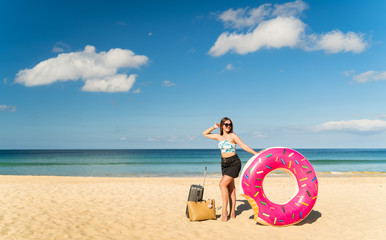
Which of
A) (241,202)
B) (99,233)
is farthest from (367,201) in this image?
(99,233)

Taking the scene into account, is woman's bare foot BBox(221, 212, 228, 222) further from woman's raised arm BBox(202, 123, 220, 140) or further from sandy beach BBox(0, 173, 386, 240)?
woman's raised arm BBox(202, 123, 220, 140)

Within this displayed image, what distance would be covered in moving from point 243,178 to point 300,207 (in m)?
1.16

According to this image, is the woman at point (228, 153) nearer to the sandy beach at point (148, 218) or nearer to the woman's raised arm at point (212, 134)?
the woman's raised arm at point (212, 134)

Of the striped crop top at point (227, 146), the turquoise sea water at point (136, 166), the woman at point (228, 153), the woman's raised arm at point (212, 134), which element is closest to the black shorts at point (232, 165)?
the woman at point (228, 153)

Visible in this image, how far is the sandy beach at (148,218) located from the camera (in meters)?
4.84

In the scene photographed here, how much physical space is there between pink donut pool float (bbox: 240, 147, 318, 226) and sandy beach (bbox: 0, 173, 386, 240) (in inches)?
9.0

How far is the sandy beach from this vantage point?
4844mm

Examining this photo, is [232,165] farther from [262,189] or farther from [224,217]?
[224,217]

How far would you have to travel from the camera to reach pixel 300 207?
17.4ft

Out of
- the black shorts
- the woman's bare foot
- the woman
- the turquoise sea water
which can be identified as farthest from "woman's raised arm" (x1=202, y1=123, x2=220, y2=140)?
the turquoise sea water

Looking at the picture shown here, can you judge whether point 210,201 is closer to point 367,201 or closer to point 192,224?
point 192,224

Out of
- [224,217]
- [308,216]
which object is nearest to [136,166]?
[308,216]

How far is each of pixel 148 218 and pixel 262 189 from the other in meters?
2.27

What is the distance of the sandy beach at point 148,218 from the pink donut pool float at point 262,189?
0.23m
